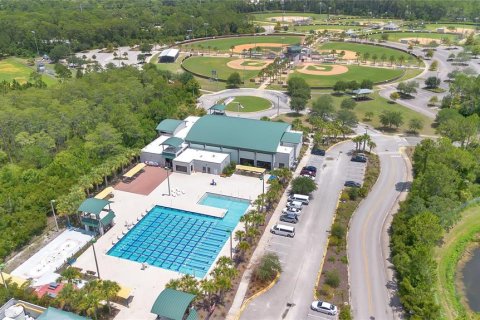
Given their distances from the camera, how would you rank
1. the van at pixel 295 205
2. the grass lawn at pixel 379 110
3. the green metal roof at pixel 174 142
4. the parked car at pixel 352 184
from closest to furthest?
the van at pixel 295 205 < the parked car at pixel 352 184 < the green metal roof at pixel 174 142 < the grass lawn at pixel 379 110

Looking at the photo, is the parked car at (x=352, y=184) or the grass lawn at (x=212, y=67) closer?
the parked car at (x=352, y=184)

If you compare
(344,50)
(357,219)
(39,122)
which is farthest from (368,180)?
(344,50)

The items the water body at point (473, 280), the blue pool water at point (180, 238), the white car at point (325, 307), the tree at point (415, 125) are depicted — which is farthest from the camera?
the tree at point (415, 125)

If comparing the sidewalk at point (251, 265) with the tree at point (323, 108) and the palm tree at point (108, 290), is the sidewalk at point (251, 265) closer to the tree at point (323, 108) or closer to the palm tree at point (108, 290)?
the palm tree at point (108, 290)

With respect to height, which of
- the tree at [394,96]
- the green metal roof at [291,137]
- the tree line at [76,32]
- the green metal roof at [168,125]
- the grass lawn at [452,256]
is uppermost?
the tree line at [76,32]

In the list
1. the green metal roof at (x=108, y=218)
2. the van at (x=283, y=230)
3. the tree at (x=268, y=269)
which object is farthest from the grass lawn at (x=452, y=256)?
the green metal roof at (x=108, y=218)

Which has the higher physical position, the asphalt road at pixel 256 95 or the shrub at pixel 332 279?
the asphalt road at pixel 256 95

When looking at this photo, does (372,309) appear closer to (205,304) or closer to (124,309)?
(205,304)
